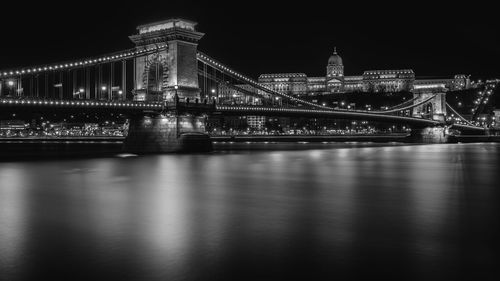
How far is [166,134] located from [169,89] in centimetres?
389

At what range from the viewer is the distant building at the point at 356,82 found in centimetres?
17775

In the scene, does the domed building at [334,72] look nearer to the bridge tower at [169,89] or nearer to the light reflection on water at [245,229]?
the bridge tower at [169,89]

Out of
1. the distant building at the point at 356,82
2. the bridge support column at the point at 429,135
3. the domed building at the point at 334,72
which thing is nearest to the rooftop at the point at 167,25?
the bridge support column at the point at 429,135

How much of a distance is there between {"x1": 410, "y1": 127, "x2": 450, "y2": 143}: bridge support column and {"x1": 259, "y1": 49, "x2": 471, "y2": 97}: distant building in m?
92.6

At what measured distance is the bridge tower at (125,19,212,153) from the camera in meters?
41.7

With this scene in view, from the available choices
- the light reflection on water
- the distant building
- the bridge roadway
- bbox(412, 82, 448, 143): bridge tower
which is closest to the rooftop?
the bridge roadway

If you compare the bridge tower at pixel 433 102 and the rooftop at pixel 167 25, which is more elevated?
the rooftop at pixel 167 25

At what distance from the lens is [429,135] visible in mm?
80625

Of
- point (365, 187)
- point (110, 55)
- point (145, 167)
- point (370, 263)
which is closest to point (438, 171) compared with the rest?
point (365, 187)

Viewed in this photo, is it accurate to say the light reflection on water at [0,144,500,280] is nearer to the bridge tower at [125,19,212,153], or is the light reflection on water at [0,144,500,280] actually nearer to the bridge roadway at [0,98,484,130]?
the bridge roadway at [0,98,484,130]

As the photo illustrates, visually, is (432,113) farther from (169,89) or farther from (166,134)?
(166,134)

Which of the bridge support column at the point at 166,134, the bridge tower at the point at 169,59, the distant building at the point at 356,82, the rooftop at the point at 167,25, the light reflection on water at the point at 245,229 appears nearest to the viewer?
the light reflection on water at the point at 245,229

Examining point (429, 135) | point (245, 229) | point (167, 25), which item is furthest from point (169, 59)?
point (429, 135)

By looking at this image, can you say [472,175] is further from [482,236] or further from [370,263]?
[370,263]
